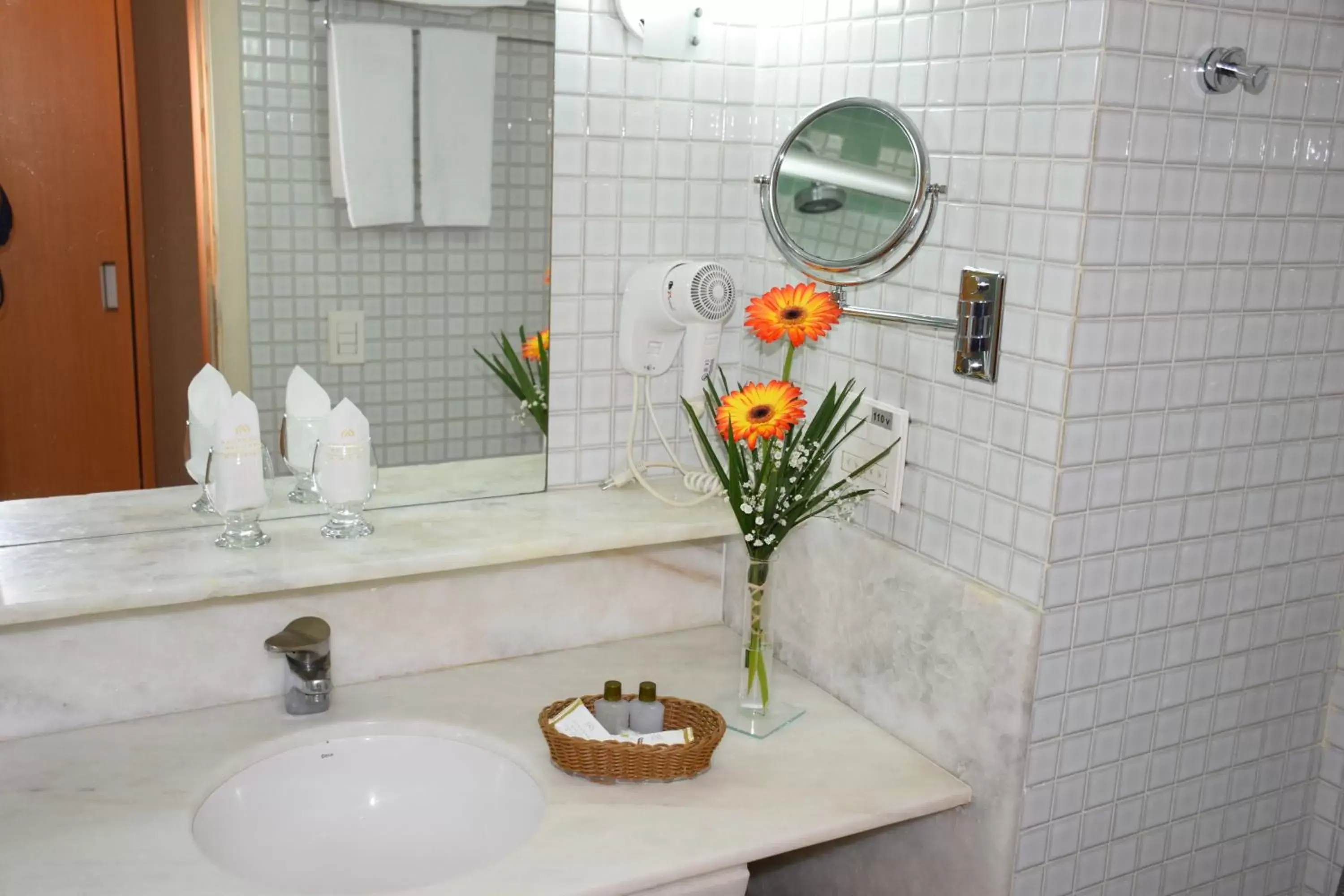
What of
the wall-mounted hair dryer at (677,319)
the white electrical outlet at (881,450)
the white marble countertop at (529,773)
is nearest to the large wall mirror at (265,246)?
the wall-mounted hair dryer at (677,319)

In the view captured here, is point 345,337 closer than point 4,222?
No

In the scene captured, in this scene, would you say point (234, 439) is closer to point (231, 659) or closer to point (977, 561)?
point (231, 659)

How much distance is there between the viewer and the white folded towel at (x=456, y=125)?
160 cm

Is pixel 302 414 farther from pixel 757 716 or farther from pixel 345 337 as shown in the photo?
pixel 757 716

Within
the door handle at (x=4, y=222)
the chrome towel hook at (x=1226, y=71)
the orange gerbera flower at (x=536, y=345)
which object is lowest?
the orange gerbera flower at (x=536, y=345)

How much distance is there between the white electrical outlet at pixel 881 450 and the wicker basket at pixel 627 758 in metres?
→ 0.37

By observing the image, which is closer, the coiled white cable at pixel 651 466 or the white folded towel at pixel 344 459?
the white folded towel at pixel 344 459

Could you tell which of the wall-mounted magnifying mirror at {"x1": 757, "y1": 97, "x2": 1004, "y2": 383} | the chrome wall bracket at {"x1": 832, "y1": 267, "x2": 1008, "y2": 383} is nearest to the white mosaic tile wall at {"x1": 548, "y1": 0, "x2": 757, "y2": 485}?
the wall-mounted magnifying mirror at {"x1": 757, "y1": 97, "x2": 1004, "y2": 383}

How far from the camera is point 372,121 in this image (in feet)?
5.13

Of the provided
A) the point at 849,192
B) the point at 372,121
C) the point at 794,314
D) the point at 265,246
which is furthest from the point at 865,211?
the point at 265,246

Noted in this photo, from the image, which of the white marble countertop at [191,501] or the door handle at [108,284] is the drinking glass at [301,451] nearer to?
the white marble countertop at [191,501]

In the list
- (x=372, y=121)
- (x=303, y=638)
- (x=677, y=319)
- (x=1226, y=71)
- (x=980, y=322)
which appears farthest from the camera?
(x=677, y=319)

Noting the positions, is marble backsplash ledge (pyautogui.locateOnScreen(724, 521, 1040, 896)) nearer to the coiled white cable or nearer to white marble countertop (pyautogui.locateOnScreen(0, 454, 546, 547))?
→ the coiled white cable

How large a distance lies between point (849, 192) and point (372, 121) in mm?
626
